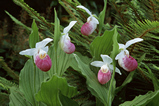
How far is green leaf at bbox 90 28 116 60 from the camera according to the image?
0.83 meters

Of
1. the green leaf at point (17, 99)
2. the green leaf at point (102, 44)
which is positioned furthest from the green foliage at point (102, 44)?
the green leaf at point (17, 99)

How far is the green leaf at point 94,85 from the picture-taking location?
0.77 metres

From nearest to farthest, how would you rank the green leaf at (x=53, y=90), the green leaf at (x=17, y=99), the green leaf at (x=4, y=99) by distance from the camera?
the green leaf at (x=53, y=90) < the green leaf at (x=17, y=99) < the green leaf at (x=4, y=99)

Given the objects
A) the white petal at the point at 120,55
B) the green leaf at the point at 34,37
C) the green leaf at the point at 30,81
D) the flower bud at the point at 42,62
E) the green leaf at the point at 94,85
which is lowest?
the green leaf at the point at 94,85

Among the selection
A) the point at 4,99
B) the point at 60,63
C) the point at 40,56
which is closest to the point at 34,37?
the point at 40,56

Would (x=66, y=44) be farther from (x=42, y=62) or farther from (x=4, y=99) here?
(x=4, y=99)

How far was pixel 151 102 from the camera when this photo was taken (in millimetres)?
749

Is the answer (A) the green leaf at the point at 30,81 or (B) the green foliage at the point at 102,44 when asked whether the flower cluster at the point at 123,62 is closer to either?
(B) the green foliage at the point at 102,44

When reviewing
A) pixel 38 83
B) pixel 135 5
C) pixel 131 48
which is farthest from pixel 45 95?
pixel 135 5

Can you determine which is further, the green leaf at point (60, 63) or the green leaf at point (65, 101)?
the green leaf at point (60, 63)

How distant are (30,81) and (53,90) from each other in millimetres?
156

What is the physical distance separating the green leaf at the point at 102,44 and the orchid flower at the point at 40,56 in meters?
0.22

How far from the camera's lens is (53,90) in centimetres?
72

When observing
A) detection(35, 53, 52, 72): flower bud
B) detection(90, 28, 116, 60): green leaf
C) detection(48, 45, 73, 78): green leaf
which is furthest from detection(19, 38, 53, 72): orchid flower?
detection(90, 28, 116, 60): green leaf
